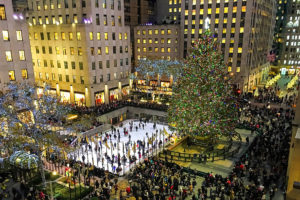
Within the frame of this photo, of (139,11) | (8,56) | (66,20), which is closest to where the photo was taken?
(8,56)

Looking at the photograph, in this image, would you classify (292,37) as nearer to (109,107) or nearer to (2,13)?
(109,107)

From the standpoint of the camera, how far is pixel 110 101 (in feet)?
161

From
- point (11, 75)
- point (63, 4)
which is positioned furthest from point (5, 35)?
point (63, 4)

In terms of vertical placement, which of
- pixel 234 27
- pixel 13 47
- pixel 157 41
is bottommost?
pixel 13 47

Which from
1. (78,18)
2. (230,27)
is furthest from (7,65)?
(230,27)

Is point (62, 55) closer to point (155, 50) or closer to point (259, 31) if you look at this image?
point (155, 50)

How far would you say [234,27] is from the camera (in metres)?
57.2

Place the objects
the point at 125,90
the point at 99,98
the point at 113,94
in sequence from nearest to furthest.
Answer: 1. the point at 99,98
2. the point at 113,94
3. the point at 125,90

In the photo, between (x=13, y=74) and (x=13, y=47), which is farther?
(x=13, y=74)

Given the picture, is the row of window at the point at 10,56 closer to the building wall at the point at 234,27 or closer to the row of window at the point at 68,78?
the row of window at the point at 68,78

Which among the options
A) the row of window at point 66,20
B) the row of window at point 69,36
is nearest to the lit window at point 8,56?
the row of window at point 69,36

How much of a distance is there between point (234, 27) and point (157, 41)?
2226 centimetres

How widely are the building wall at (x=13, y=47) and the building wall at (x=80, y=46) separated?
39.5 feet

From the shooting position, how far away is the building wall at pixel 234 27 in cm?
5584
